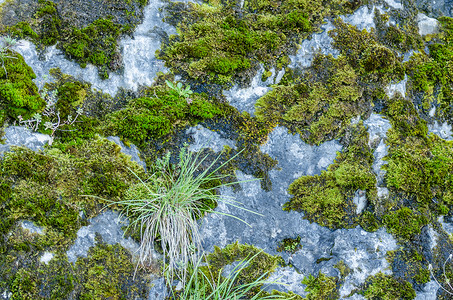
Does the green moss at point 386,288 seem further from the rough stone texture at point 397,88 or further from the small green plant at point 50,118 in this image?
the small green plant at point 50,118

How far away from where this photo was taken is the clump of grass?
11.5 ft

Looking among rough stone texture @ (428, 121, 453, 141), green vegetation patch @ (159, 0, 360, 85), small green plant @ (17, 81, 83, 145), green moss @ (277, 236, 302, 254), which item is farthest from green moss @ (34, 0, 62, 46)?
rough stone texture @ (428, 121, 453, 141)

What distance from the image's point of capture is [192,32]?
466cm

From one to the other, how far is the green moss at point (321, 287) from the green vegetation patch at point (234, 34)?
297 centimetres

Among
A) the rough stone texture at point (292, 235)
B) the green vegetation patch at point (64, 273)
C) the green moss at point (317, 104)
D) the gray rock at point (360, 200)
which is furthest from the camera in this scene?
the green moss at point (317, 104)

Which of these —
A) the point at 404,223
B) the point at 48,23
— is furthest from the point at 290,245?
the point at 48,23

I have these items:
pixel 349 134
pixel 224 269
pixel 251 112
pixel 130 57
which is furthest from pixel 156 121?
pixel 349 134

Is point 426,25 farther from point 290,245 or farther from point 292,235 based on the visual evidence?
point 290,245

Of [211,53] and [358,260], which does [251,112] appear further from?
[358,260]

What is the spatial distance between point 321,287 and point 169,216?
2.14 m

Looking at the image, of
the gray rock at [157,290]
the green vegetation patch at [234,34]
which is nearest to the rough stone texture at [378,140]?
the green vegetation patch at [234,34]

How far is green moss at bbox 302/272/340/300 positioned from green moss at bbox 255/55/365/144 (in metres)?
1.86

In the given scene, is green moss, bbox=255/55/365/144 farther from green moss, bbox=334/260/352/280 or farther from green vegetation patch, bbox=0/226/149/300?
green vegetation patch, bbox=0/226/149/300

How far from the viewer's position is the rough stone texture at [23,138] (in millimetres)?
3277
